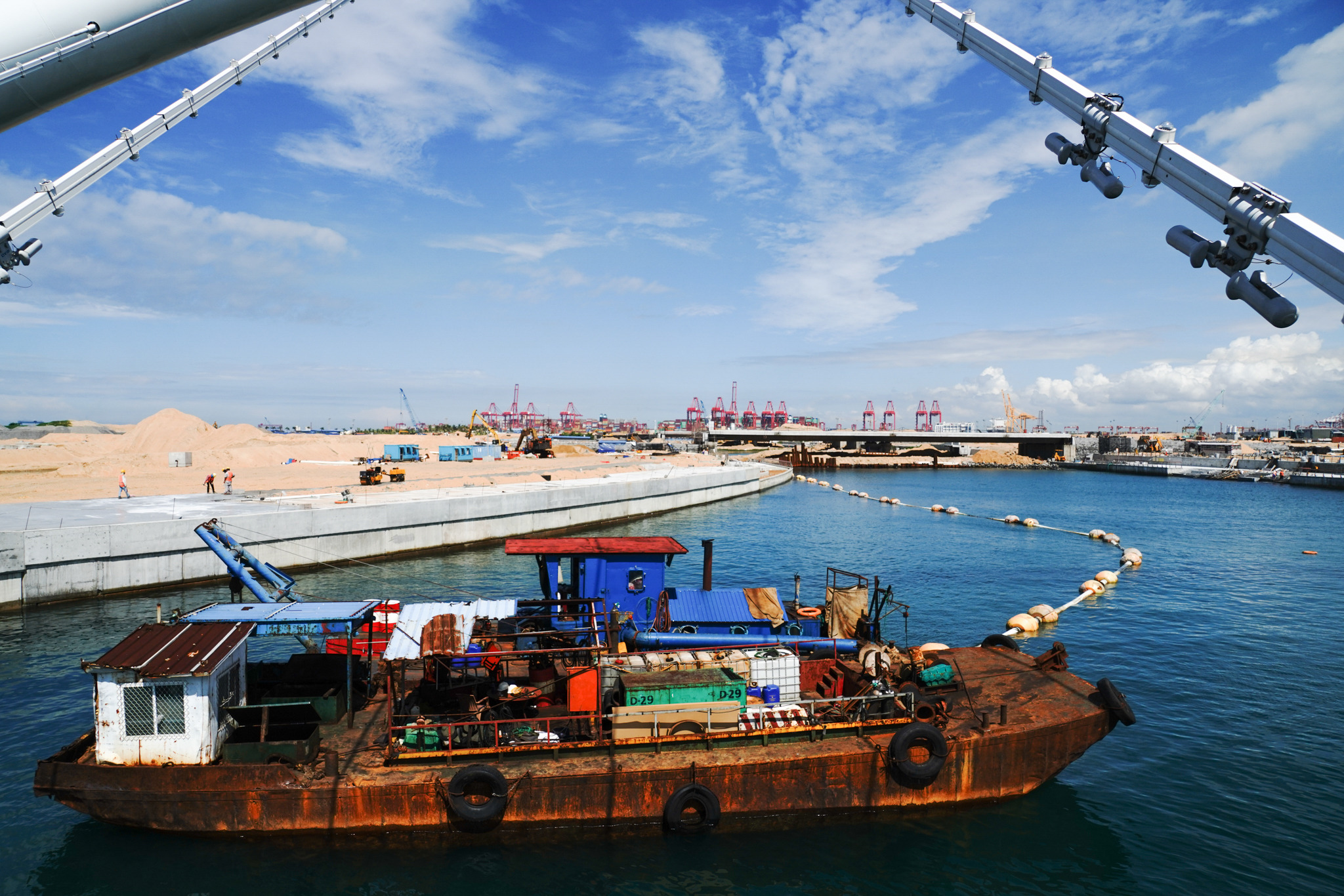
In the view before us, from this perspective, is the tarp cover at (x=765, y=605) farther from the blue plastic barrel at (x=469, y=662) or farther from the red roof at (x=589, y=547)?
the blue plastic barrel at (x=469, y=662)

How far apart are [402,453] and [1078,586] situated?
239ft

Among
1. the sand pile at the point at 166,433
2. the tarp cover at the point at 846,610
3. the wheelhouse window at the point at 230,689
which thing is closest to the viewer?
the wheelhouse window at the point at 230,689

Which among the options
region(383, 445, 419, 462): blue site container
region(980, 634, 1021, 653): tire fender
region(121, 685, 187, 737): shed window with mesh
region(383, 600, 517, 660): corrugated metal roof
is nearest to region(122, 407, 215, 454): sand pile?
region(383, 445, 419, 462): blue site container

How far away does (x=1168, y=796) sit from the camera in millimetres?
14367

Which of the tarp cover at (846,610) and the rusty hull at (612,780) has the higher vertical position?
the tarp cover at (846,610)

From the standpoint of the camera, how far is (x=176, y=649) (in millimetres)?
11664

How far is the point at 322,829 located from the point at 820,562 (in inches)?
1154

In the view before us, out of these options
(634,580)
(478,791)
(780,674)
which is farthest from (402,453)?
(780,674)

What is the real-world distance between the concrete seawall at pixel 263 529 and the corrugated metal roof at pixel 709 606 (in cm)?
2302

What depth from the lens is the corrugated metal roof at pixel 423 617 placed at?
1509 cm

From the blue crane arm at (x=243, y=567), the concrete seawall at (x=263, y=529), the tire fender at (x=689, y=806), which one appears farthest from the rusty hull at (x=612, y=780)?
the concrete seawall at (x=263, y=529)

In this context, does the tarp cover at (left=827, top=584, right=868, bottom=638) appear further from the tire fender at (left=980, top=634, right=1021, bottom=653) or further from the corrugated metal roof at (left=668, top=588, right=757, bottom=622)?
the tire fender at (left=980, top=634, right=1021, bottom=653)

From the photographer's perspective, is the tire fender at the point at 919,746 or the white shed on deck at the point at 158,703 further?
the tire fender at the point at 919,746

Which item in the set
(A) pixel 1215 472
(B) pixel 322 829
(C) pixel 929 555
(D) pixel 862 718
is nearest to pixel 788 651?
(D) pixel 862 718
